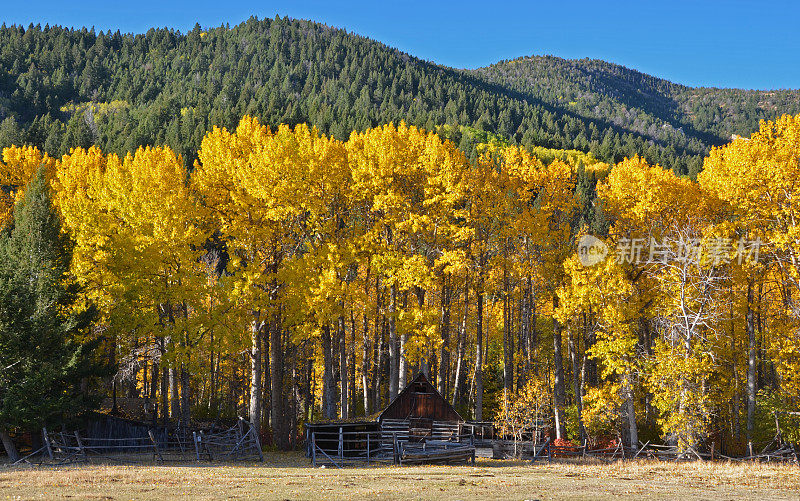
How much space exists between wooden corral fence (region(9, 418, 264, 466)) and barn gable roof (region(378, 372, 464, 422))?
6.33m

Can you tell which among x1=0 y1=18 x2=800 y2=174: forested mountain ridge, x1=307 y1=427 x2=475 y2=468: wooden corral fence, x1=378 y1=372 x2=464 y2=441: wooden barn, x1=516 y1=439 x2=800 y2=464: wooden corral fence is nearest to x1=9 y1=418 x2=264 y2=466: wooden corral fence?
x1=307 y1=427 x2=475 y2=468: wooden corral fence

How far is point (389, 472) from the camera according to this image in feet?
68.3

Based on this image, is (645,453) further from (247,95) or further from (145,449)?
(247,95)

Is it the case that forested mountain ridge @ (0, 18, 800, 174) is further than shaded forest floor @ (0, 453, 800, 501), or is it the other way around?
forested mountain ridge @ (0, 18, 800, 174)

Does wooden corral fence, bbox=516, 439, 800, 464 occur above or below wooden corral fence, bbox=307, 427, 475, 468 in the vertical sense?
below

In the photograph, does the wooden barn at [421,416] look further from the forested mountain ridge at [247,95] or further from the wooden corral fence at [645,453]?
the forested mountain ridge at [247,95]

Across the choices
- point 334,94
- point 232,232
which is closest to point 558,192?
point 232,232

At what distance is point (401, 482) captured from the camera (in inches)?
690

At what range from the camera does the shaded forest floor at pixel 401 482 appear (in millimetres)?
14398

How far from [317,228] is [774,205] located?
20.2 meters

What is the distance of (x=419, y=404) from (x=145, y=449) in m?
12.8

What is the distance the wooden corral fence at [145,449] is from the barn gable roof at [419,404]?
6.33 metres

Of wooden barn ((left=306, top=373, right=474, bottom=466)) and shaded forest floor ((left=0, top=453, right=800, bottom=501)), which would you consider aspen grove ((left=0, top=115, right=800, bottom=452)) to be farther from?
shaded forest floor ((left=0, top=453, right=800, bottom=501))

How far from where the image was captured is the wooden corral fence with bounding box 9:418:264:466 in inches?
906
